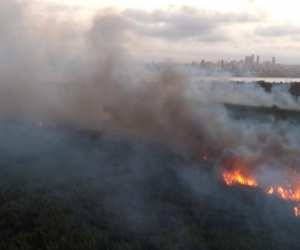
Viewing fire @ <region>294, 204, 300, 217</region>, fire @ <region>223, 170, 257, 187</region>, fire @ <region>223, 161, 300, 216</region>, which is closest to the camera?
fire @ <region>294, 204, 300, 217</region>

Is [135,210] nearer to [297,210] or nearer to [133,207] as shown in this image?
[133,207]

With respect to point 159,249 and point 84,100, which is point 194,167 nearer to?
point 159,249

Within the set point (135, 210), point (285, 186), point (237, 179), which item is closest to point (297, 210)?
point (285, 186)

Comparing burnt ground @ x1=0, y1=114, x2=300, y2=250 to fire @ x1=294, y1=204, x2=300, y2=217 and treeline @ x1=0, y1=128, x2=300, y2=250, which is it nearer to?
treeline @ x1=0, y1=128, x2=300, y2=250

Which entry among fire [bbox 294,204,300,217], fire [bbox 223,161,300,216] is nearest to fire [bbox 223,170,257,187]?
fire [bbox 223,161,300,216]

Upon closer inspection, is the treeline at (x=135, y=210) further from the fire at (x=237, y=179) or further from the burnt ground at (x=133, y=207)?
the fire at (x=237, y=179)

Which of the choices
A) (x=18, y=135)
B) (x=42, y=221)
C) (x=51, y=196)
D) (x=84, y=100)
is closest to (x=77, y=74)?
(x=84, y=100)

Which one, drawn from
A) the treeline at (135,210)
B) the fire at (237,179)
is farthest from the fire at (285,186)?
the treeline at (135,210)
